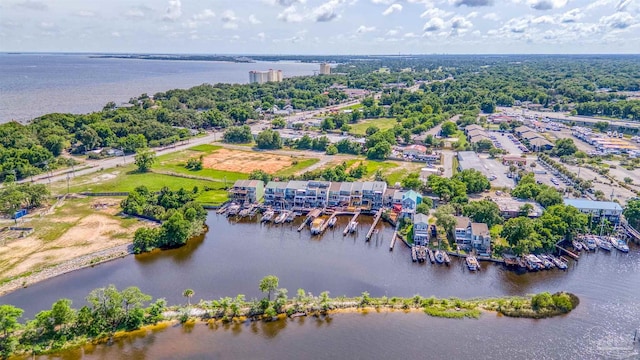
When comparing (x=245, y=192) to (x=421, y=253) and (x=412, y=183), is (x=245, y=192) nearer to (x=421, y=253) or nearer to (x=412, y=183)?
(x=412, y=183)

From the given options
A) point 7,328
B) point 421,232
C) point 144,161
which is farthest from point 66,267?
point 421,232

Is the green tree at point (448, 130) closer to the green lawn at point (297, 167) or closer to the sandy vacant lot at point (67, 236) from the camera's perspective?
the green lawn at point (297, 167)

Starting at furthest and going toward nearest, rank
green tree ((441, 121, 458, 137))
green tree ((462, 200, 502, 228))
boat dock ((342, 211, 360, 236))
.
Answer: green tree ((441, 121, 458, 137)), boat dock ((342, 211, 360, 236)), green tree ((462, 200, 502, 228))

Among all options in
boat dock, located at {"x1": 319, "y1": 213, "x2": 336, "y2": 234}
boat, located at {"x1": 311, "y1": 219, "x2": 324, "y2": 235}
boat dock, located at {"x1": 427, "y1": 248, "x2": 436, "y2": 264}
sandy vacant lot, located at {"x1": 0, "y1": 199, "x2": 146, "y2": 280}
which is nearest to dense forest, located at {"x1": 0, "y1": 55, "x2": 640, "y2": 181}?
sandy vacant lot, located at {"x1": 0, "y1": 199, "x2": 146, "y2": 280}

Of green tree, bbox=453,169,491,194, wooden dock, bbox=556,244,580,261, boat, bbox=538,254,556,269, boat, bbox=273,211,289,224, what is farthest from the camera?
green tree, bbox=453,169,491,194

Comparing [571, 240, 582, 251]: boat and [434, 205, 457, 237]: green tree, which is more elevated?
[434, 205, 457, 237]: green tree

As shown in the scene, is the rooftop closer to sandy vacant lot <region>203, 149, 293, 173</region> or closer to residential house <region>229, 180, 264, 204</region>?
residential house <region>229, 180, 264, 204</region>
